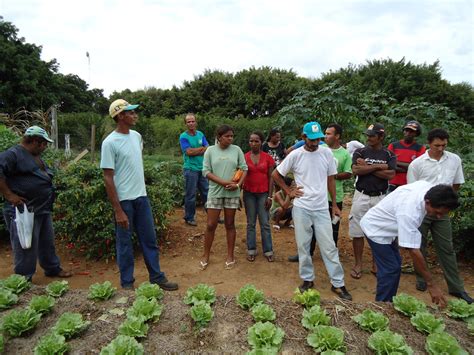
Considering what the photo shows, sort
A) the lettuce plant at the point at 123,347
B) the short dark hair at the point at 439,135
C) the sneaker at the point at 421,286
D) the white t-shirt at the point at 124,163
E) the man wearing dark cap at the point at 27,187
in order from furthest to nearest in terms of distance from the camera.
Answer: the sneaker at the point at 421,286 < the short dark hair at the point at 439,135 < the man wearing dark cap at the point at 27,187 < the white t-shirt at the point at 124,163 < the lettuce plant at the point at 123,347

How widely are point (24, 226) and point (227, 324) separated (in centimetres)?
234

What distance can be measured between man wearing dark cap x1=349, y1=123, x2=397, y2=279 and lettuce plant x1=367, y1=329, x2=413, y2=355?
1.89 m

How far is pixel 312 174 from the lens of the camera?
11.6ft

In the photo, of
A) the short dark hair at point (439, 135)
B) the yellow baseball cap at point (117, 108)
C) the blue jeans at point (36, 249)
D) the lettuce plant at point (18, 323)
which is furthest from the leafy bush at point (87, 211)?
the short dark hair at point (439, 135)

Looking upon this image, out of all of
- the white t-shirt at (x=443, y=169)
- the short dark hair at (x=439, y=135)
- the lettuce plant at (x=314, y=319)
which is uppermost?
the short dark hair at (x=439, y=135)

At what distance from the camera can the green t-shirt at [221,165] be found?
414 cm

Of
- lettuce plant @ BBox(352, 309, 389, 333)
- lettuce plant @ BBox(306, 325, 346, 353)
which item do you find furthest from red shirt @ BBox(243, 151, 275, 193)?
lettuce plant @ BBox(306, 325, 346, 353)

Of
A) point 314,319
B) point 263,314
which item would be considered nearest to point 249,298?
point 263,314

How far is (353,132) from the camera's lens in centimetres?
884

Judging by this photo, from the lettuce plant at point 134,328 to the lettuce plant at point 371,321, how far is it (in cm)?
158

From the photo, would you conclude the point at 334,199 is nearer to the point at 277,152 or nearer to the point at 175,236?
the point at 277,152

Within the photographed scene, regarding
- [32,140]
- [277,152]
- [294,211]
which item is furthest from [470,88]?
[32,140]

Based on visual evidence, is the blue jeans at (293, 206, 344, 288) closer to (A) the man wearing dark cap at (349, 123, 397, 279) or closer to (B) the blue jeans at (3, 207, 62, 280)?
(A) the man wearing dark cap at (349, 123, 397, 279)

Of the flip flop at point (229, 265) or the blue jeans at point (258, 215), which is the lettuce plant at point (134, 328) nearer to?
the flip flop at point (229, 265)
